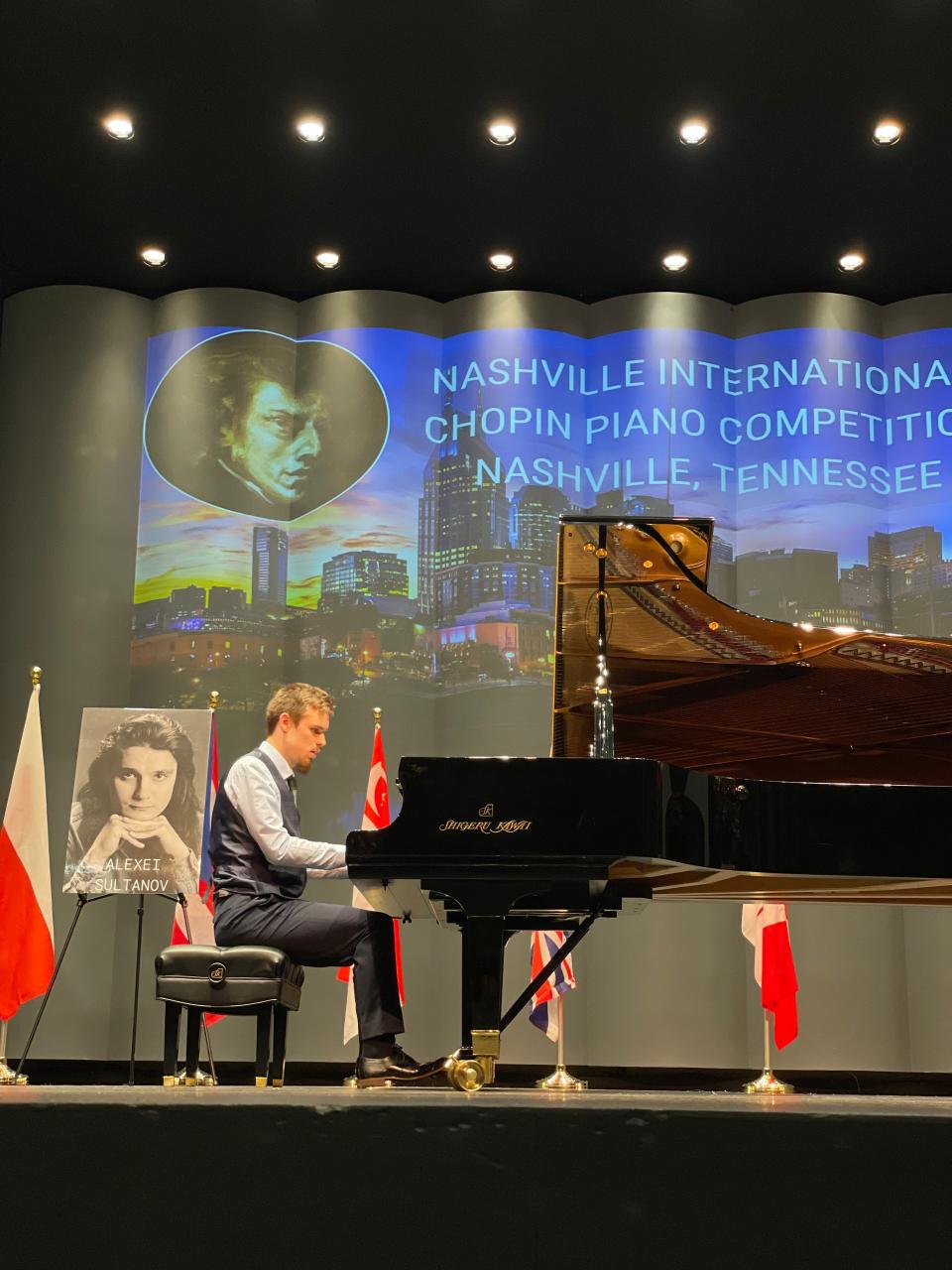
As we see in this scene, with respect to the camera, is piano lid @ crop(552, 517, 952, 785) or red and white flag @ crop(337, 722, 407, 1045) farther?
red and white flag @ crop(337, 722, 407, 1045)

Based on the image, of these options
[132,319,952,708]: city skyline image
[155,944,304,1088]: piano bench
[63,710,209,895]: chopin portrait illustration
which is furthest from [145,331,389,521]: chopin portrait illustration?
[155,944,304,1088]: piano bench

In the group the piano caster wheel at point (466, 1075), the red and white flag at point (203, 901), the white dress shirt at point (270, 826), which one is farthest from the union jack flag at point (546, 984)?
the piano caster wheel at point (466, 1075)

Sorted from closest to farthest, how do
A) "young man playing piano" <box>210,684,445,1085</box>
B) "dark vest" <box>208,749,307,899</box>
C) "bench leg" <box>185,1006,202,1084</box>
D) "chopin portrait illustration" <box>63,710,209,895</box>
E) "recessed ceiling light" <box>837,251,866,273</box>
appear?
"young man playing piano" <box>210,684,445,1085</box> → "dark vest" <box>208,749,307,899</box> → "bench leg" <box>185,1006,202,1084</box> → "chopin portrait illustration" <box>63,710,209,895</box> → "recessed ceiling light" <box>837,251,866,273</box>

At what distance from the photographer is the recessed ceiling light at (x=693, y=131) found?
22.2 feet

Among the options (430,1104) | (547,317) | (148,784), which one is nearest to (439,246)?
(547,317)

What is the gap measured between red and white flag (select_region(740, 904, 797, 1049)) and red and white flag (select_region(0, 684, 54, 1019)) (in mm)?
3352

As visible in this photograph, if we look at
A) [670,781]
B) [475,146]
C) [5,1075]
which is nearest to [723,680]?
[670,781]

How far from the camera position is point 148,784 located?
6027 millimetres

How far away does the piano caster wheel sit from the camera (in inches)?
112

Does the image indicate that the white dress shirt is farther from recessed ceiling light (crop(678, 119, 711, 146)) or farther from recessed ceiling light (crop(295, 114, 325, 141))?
recessed ceiling light (crop(678, 119, 711, 146))

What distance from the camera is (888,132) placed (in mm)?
6789

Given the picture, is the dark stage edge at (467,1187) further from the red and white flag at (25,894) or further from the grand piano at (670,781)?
the red and white flag at (25,894)

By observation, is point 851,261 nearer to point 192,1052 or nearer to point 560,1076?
point 560,1076

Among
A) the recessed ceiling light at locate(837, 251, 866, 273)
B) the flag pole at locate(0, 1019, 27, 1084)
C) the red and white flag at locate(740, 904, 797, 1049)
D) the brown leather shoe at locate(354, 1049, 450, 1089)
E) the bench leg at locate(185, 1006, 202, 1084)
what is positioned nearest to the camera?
the brown leather shoe at locate(354, 1049, 450, 1089)
